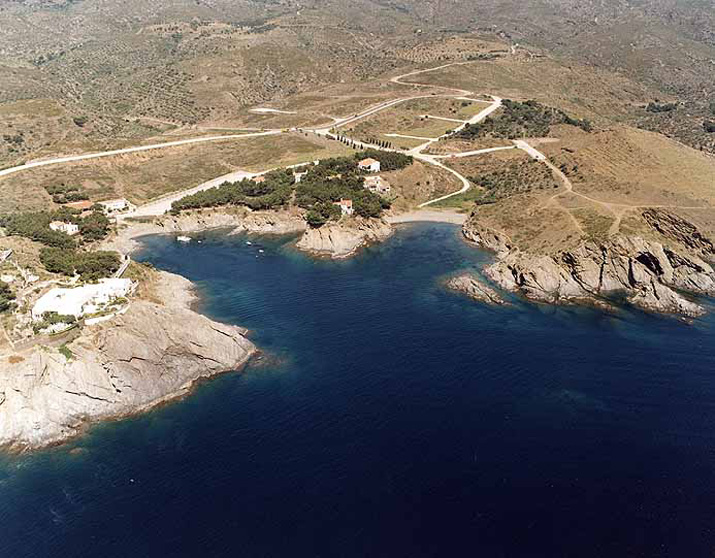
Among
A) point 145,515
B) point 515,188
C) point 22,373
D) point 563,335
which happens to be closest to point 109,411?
point 22,373

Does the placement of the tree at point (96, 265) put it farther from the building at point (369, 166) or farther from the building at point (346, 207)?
the building at point (369, 166)

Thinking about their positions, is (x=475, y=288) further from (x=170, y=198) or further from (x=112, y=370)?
(x=170, y=198)

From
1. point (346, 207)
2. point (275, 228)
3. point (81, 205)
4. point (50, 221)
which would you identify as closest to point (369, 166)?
point (346, 207)

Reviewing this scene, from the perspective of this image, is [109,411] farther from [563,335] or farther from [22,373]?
[563,335]

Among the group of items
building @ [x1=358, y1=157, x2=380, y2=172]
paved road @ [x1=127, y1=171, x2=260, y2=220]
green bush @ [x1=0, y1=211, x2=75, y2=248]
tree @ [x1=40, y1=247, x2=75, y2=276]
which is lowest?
paved road @ [x1=127, y1=171, x2=260, y2=220]

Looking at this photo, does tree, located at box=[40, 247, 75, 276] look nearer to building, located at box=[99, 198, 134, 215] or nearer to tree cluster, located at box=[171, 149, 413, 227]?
tree cluster, located at box=[171, 149, 413, 227]

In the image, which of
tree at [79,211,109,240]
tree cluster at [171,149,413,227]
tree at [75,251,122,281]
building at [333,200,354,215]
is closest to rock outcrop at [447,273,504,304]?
tree cluster at [171,149,413,227]
